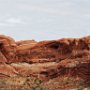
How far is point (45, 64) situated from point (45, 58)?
1.63 meters

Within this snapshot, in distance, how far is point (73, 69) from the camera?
167ft

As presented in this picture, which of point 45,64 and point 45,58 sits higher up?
point 45,58

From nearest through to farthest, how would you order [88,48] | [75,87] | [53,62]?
[75,87] → [88,48] → [53,62]

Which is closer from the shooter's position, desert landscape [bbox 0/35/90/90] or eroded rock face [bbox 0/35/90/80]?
desert landscape [bbox 0/35/90/90]

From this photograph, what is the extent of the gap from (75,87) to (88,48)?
239 inches

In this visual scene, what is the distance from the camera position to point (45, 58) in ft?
188

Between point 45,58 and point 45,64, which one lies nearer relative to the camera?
point 45,64

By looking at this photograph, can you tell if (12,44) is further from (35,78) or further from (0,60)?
(35,78)

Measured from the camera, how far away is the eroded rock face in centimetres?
5141

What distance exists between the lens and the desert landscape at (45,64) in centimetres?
5041

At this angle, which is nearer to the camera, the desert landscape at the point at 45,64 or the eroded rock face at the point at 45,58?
the desert landscape at the point at 45,64

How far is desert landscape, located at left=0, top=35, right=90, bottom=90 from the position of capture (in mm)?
50406

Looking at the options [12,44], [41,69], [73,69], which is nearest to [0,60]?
[12,44]

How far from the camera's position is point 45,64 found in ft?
183
